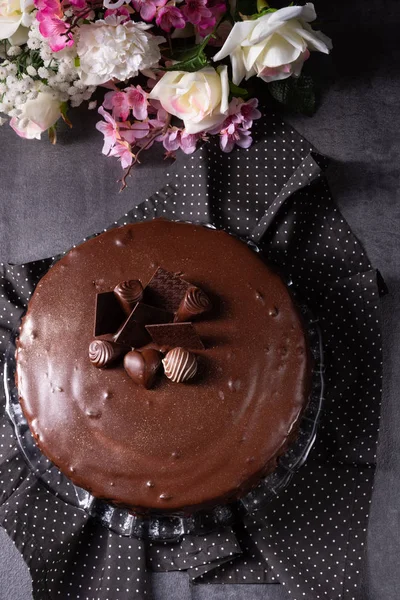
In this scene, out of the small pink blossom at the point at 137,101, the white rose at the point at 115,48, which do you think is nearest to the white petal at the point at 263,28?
the white rose at the point at 115,48

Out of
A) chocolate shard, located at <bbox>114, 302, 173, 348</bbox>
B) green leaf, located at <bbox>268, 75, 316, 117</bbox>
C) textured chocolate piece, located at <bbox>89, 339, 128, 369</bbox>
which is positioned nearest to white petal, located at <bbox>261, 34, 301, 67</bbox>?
green leaf, located at <bbox>268, 75, 316, 117</bbox>

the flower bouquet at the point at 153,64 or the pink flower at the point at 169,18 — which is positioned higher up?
the pink flower at the point at 169,18

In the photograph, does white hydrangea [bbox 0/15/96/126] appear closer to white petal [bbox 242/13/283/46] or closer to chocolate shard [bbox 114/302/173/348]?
white petal [bbox 242/13/283/46]

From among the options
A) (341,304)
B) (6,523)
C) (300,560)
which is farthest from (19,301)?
(300,560)

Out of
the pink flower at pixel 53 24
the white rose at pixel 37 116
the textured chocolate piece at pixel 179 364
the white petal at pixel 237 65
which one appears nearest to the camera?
the textured chocolate piece at pixel 179 364

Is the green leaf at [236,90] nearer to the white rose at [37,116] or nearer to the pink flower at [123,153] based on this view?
the pink flower at [123,153]

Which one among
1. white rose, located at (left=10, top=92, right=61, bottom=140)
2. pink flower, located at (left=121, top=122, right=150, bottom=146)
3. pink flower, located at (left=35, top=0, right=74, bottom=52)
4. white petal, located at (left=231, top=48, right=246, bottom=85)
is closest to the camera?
pink flower, located at (left=35, top=0, right=74, bottom=52)

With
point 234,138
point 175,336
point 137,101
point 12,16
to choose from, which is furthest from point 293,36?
point 175,336
